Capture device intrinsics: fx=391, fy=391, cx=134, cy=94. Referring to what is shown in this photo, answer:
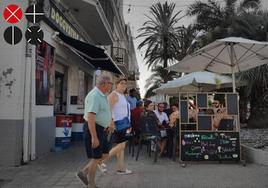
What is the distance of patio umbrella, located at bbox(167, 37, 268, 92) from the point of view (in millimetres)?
8914

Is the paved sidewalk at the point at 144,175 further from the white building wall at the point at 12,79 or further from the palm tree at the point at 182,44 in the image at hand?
the palm tree at the point at 182,44

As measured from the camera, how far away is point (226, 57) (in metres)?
9.95

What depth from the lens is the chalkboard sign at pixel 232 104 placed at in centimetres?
889

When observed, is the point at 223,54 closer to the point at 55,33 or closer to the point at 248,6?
the point at 55,33

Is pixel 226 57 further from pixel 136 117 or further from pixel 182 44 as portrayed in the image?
pixel 182 44

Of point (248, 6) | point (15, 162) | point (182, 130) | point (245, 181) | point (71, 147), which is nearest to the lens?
point (245, 181)

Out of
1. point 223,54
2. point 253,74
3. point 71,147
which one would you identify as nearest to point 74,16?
point 71,147

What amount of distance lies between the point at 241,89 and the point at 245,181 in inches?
500

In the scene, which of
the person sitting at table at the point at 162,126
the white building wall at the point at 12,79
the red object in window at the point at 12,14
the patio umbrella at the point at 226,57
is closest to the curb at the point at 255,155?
the patio umbrella at the point at 226,57

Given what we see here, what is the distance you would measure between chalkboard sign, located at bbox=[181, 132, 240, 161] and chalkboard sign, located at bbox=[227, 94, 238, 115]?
1.66 feet

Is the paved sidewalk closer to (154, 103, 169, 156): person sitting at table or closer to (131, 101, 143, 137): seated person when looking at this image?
(154, 103, 169, 156): person sitting at table

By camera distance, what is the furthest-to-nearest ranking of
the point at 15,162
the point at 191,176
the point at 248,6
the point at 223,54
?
the point at 248,6, the point at 223,54, the point at 15,162, the point at 191,176

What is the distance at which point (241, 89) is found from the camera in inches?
746

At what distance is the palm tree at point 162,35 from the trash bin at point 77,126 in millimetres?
20322
